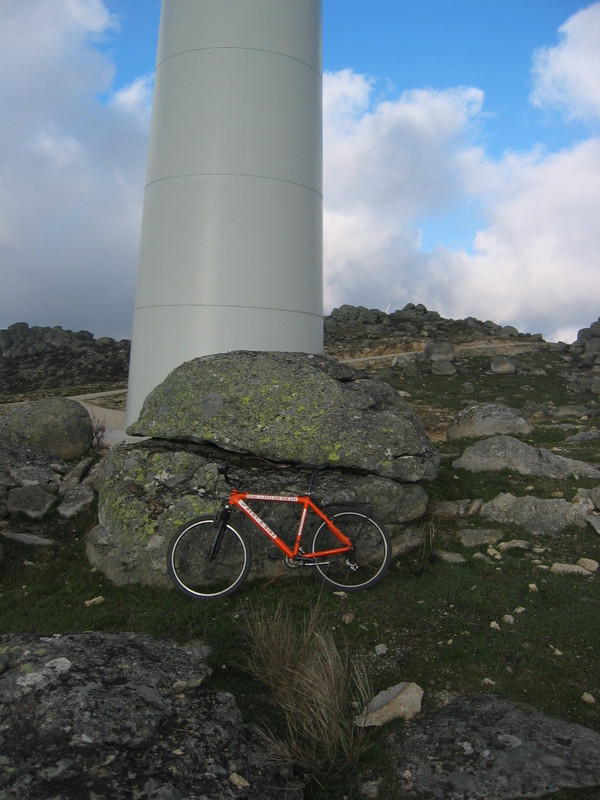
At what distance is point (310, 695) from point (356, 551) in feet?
8.14

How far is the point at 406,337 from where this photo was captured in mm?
34094

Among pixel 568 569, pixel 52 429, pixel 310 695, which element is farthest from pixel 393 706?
pixel 52 429

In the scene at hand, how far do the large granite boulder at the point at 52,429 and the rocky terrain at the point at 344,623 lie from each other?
1.0 inches

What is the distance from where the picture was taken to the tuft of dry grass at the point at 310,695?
4.27 meters

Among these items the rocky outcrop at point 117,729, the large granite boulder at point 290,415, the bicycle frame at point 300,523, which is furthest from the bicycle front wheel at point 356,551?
the rocky outcrop at point 117,729

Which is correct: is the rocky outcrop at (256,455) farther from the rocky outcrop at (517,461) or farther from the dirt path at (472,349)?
the dirt path at (472,349)

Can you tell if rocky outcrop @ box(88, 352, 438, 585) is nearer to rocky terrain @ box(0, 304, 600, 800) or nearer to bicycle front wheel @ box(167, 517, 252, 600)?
rocky terrain @ box(0, 304, 600, 800)

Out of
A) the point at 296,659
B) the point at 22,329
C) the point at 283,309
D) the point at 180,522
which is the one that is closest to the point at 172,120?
the point at 283,309

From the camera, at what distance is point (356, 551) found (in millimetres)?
6914

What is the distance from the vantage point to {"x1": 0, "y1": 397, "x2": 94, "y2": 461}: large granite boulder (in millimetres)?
11844

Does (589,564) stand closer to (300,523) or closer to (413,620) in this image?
(413,620)

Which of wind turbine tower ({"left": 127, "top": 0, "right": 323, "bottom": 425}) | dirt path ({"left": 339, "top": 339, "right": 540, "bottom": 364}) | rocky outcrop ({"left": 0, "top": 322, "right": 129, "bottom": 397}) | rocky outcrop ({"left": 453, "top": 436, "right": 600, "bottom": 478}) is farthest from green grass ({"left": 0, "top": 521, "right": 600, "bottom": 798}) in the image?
rocky outcrop ({"left": 0, "top": 322, "right": 129, "bottom": 397})

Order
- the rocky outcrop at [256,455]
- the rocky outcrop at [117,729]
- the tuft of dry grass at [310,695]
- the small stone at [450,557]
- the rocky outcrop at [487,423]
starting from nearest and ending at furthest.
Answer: the rocky outcrop at [117,729]
the tuft of dry grass at [310,695]
the rocky outcrop at [256,455]
the small stone at [450,557]
the rocky outcrop at [487,423]

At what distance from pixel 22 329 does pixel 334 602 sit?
1533 inches
